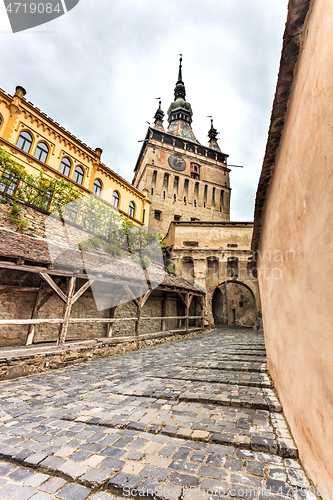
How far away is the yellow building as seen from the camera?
472 inches

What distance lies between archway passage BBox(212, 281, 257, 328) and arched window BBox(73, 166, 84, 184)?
46.8ft

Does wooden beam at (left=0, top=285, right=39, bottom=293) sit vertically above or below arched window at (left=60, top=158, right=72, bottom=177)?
below

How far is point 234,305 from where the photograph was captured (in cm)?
2020

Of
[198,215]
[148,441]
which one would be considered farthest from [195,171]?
[148,441]

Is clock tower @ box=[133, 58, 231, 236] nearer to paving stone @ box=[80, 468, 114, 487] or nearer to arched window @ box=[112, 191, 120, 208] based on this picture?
arched window @ box=[112, 191, 120, 208]

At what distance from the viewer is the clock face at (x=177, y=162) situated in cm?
2867

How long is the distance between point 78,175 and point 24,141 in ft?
11.9

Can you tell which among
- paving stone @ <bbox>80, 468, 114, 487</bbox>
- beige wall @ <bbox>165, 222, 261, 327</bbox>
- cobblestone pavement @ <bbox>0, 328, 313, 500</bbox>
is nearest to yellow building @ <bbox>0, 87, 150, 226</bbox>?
beige wall @ <bbox>165, 222, 261, 327</bbox>

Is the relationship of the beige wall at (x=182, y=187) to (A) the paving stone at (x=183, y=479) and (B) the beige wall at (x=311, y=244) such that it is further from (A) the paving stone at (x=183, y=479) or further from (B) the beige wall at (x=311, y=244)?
(A) the paving stone at (x=183, y=479)

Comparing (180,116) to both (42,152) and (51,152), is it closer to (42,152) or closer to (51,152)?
(51,152)

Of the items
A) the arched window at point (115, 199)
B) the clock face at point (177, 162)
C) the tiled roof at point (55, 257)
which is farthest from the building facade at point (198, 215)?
the tiled roof at point (55, 257)

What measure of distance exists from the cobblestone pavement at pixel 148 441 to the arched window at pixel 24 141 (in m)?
13.1

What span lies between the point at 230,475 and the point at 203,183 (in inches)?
1197

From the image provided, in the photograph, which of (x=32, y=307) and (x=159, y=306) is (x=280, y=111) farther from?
(x=159, y=306)
